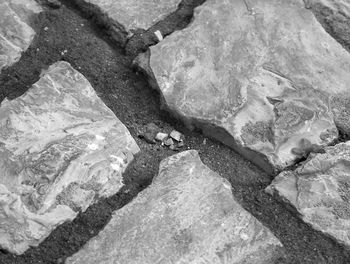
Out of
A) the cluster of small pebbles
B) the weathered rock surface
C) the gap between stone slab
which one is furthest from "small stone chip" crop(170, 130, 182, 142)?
the weathered rock surface

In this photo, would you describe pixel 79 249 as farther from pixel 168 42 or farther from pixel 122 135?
pixel 168 42

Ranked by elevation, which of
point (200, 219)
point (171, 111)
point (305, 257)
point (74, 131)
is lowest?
point (305, 257)

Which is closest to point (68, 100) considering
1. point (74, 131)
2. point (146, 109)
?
point (74, 131)

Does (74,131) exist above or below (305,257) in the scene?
above

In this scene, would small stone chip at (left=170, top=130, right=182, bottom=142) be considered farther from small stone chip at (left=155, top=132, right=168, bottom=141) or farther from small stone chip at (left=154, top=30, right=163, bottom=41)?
small stone chip at (left=154, top=30, right=163, bottom=41)

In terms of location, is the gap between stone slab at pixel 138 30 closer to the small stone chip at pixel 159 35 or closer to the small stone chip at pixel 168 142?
the small stone chip at pixel 159 35

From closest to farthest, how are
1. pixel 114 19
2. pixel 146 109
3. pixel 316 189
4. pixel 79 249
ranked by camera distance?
pixel 79 249 → pixel 316 189 → pixel 146 109 → pixel 114 19

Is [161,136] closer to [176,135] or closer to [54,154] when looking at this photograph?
[176,135]
